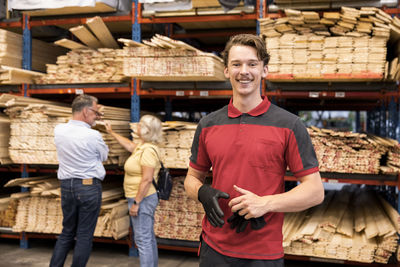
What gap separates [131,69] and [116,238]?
252 centimetres

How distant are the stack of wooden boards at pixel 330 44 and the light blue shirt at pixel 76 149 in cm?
246

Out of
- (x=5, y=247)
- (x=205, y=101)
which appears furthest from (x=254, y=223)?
(x=205, y=101)

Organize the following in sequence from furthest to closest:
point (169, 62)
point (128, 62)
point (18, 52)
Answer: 1. point (18, 52)
2. point (128, 62)
3. point (169, 62)

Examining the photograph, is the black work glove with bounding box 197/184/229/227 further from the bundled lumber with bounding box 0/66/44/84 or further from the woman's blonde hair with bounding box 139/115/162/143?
the bundled lumber with bounding box 0/66/44/84

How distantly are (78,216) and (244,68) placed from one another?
3.43 metres

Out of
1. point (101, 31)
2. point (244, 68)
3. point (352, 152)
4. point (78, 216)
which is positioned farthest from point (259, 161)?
point (101, 31)

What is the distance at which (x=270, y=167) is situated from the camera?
225cm

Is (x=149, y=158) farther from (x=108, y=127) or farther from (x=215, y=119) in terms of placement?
(x=215, y=119)

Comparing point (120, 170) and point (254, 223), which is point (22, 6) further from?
point (254, 223)

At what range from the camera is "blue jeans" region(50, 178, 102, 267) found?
479 cm

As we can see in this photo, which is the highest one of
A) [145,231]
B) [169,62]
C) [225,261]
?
[169,62]

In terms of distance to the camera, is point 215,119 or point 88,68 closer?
point 215,119

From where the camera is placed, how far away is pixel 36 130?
6223 millimetres

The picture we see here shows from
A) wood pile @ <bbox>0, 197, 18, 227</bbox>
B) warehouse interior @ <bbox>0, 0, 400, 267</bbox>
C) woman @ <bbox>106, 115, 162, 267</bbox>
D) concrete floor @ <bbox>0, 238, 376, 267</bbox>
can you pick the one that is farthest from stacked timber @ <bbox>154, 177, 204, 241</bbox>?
wood pile @ <bbox>0, 197, 18, 227</bbox>
